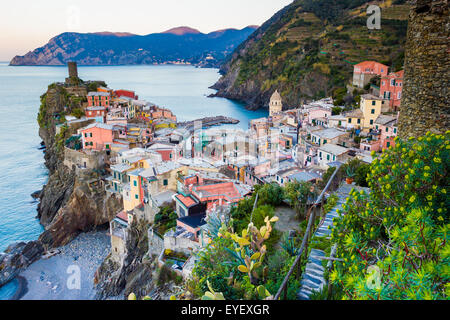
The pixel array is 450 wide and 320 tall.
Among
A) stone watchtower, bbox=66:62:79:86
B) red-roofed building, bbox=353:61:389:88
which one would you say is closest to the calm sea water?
stone watchtower, bbox=66:62:79:86

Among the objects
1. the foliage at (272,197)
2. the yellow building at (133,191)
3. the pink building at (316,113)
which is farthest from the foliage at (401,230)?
the pink building at (316,113)

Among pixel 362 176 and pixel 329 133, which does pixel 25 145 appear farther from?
pixel 362 176

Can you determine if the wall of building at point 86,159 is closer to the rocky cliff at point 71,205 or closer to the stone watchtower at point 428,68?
the rocky cliff at point 71,205

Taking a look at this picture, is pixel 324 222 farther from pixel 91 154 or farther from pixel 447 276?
pixel 91 154

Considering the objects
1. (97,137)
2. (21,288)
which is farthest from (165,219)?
(97,137)

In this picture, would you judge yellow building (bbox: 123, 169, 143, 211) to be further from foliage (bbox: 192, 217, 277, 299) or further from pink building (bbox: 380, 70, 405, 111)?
pink building (bbox: 380, 70, 405, 111)

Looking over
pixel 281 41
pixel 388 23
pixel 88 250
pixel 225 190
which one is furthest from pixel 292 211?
pixel 281 41
